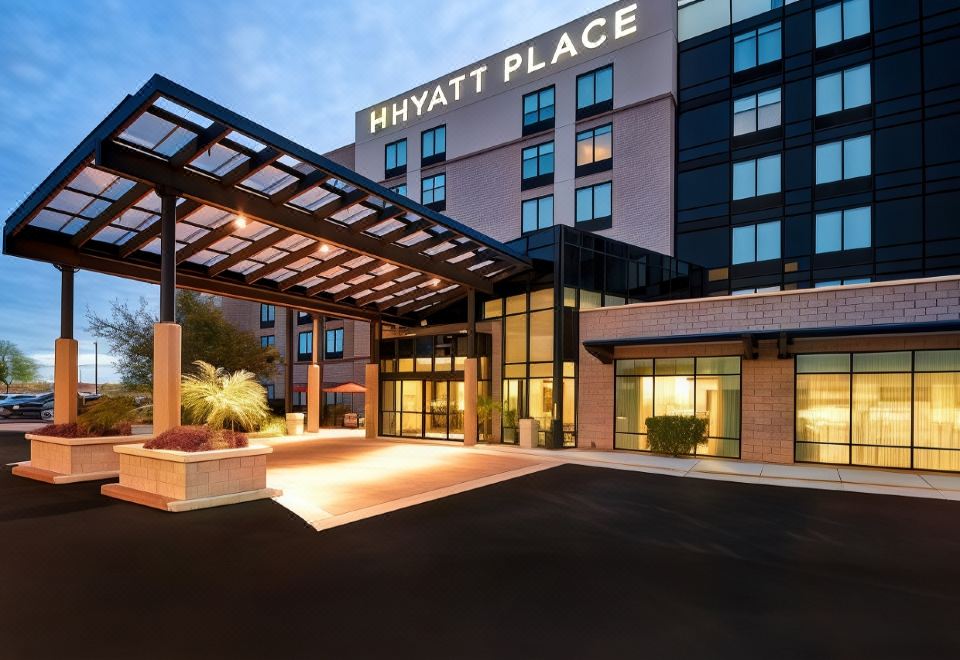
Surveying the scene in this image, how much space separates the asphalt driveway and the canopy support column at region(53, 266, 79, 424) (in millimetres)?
3548

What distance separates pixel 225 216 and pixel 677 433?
13885 mm

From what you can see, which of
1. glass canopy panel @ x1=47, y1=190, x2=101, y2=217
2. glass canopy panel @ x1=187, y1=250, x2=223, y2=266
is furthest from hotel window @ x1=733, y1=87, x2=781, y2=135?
glass canopy panel @ x1=47, y1=190, x2=101, y2=217

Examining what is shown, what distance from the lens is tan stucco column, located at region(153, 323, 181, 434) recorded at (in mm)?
10320

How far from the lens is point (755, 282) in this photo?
24844mm

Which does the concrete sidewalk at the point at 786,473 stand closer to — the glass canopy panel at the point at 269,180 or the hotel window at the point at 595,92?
the glass canopy panel at the point at 269,180

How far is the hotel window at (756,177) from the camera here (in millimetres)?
24688

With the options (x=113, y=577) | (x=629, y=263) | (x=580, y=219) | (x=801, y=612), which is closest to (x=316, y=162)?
(x=113, y=577)

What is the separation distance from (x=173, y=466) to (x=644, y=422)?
13915 mm

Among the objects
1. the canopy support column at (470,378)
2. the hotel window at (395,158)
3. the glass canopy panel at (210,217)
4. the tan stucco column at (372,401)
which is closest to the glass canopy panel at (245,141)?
the glass canopy panel at (210,217)

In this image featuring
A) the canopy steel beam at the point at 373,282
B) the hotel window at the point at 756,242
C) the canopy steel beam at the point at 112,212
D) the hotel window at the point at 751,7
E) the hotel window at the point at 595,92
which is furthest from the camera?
the hotel window at the point at 595,92

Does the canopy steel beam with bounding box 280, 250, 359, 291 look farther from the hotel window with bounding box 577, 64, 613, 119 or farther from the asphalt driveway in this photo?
the hotel window with bounding box 577, 64, 613, 119

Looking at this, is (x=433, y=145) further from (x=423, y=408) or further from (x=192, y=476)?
(x=192, y=476)

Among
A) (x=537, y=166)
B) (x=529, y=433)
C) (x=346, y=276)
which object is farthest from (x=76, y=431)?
(x=537, y=166)

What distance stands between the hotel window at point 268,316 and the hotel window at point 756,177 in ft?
111
